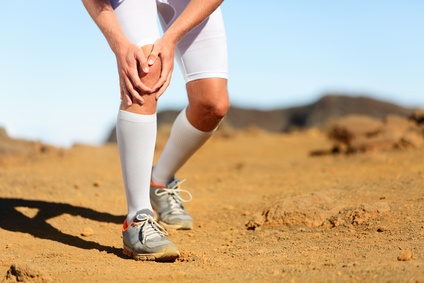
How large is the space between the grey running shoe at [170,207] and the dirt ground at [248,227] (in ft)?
0.28

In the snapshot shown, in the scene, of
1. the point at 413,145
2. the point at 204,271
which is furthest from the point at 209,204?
the point at 413,145

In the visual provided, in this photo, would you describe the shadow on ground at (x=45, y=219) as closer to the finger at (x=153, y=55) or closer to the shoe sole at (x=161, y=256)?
the shoe sole at (x=161, y=256)

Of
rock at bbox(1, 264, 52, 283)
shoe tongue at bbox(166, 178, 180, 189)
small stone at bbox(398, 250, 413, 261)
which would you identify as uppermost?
small stone at bbox(398, 250, 413, 261)

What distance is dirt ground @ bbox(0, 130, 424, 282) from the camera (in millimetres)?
2582

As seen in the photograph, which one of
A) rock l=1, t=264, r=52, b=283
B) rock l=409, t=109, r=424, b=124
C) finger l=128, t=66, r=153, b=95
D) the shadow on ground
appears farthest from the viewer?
rock l=409, t=109, r=424, b=124

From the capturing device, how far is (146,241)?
297 centimetres

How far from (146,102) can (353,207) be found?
142 centimetres

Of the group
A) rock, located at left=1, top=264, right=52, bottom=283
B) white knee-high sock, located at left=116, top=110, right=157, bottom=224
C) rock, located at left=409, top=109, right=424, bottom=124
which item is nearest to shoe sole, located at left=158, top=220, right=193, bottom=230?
white knee-high sock, located at left=116, top=110, right=157, bottom=224

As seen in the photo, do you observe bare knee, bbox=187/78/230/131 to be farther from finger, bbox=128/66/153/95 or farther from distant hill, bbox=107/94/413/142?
distant hill, bbox=107/94/413/142

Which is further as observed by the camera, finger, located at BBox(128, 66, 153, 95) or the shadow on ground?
the shadow on ground

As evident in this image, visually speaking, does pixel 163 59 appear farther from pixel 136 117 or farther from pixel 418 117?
pixel 418 117

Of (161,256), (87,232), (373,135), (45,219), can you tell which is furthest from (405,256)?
(373,135)

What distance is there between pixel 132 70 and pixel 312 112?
579 inches

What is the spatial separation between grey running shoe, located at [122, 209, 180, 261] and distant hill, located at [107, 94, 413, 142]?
13.1m
